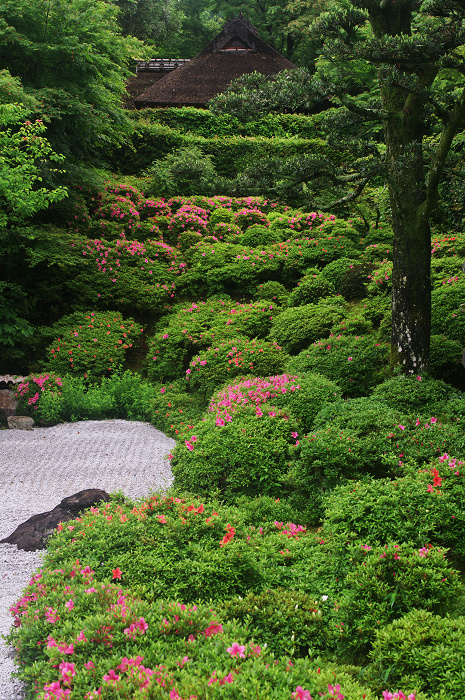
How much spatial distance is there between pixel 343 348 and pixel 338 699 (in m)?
4.45

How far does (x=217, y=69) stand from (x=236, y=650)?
21142 millimetres

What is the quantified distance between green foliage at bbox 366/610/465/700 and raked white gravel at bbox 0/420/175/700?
96.7 inches

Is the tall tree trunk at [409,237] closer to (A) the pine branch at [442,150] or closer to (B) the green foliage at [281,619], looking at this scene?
(A) the pine branch at [442,150]

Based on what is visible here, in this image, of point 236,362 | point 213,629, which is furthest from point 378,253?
point 213,629

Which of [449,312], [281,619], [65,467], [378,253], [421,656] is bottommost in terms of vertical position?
[65,467]

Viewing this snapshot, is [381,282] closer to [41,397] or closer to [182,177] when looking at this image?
[41,397]

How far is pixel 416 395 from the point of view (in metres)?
4.80

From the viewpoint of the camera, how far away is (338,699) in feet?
6.30

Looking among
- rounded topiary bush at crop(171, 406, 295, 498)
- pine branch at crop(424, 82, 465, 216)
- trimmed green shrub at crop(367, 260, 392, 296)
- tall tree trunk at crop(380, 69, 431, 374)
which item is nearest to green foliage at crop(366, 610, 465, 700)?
rounded topiary bush at crop(171, 406, 295, 498)

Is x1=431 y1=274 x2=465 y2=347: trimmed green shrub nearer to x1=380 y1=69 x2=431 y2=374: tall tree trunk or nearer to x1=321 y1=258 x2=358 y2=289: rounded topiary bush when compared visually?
x1=380 y1=69 x2=431 y2=374: tall tree trunk

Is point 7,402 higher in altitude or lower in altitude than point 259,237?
lower

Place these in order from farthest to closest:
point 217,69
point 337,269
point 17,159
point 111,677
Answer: point 217,69, point 337,269, point 17,159, point 111,677

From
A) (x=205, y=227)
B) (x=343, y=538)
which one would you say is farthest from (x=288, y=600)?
(x=205, y=227)

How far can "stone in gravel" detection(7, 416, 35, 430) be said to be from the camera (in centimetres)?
679
